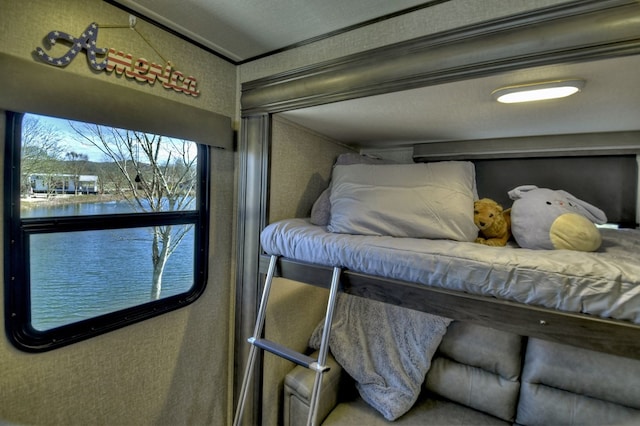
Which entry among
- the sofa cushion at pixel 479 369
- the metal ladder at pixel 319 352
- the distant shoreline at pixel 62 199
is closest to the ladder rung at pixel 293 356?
the metal ladder at pixel 319 352

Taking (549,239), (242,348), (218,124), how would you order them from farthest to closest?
(242,348)
(218,124)
(549,239)

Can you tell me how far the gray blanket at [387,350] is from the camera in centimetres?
173

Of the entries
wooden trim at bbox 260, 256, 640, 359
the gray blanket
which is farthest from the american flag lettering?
the gray blanket

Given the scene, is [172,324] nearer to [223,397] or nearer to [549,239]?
[223,397]

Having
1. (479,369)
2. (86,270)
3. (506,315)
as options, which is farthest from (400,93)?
(479,369)

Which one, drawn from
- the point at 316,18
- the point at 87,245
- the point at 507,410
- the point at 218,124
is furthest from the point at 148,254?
the point at 507,410

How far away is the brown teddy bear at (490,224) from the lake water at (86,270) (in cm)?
169

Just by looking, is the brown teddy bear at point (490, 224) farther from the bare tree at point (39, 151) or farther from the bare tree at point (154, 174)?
the bare tree at point (39, 151)

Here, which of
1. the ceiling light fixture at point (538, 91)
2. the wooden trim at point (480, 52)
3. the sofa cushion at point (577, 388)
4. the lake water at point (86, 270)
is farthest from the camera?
the sofa cushion at point (577, 388)

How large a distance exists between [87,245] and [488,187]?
2481 mm

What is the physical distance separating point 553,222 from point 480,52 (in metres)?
0.78

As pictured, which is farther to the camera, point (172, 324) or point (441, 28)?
point (172, 324)

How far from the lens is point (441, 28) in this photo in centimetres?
104

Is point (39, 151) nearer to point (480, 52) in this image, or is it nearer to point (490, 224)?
point (480, 52)
